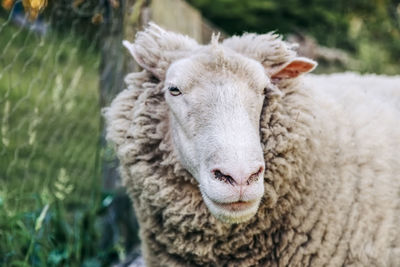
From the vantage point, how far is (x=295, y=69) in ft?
8.86

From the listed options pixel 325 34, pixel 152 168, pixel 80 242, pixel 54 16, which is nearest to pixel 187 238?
pixel 152 168

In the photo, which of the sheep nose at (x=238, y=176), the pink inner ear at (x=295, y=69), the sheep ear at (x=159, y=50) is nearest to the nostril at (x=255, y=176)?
the sheep nose at (x=238, y=176)

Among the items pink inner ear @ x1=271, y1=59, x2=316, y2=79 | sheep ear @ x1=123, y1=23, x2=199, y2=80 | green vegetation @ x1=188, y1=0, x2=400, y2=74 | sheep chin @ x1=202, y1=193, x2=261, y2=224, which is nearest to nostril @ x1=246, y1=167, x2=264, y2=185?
sheep chin @ x1=202, y1=193, x2=261, y2=224

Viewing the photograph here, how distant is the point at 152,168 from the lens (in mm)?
2707

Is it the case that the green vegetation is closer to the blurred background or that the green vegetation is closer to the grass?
the blurred background

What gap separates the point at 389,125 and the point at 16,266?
8.00ft

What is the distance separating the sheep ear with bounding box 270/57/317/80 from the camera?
263cm

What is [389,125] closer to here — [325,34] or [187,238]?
[187,238]

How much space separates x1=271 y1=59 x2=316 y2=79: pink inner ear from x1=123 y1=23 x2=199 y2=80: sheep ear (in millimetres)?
501

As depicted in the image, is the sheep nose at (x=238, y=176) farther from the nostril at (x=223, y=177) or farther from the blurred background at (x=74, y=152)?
the blurred background at (x=74, y=152)

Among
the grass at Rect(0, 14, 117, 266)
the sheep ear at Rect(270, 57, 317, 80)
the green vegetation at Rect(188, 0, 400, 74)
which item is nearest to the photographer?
the sheep ear at Rect(270, 57, 317, 80)

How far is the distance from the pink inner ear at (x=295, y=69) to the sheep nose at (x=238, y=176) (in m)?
0.76

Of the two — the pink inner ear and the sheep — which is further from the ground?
the pink inner ear

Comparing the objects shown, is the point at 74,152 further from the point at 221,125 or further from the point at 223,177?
the point at 223,177
